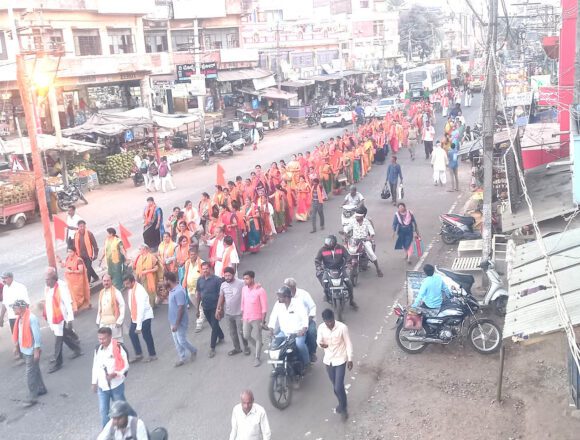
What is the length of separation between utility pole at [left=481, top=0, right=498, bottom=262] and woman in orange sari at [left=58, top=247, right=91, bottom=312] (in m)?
6.88

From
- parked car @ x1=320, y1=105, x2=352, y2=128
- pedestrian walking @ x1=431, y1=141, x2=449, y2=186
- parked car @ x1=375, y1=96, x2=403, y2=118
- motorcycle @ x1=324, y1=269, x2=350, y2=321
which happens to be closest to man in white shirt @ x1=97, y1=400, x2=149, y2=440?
motorcycle @ x1=324, y1=269, x2=350, y2=321

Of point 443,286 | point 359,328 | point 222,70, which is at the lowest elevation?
point 359,328

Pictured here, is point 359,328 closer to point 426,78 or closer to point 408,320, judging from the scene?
point 408,320

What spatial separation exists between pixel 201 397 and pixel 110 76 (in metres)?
25.7

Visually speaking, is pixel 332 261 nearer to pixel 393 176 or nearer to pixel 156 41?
pixel 393 176

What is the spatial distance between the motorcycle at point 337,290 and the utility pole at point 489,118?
2.72m

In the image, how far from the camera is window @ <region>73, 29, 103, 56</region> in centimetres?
2952

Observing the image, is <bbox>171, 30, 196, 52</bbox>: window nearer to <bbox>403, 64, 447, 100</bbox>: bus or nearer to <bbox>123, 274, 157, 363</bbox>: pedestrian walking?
<bbox>403, 64, 447, 100</bbox>: bus

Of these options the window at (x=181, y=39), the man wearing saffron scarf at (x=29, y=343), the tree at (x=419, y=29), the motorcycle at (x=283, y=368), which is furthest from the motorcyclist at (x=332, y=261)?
the tree at (x=419, y=29)

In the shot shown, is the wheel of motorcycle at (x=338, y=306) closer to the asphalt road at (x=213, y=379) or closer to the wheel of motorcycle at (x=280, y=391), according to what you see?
the asphalt road at (x=213, y=379)

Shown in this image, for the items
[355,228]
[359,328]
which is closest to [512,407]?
[359,328]

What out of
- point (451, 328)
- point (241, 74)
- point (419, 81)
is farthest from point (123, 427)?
point (419, 81)

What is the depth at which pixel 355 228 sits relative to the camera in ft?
36.9

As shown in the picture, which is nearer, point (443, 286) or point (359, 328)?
point (443, 286)
